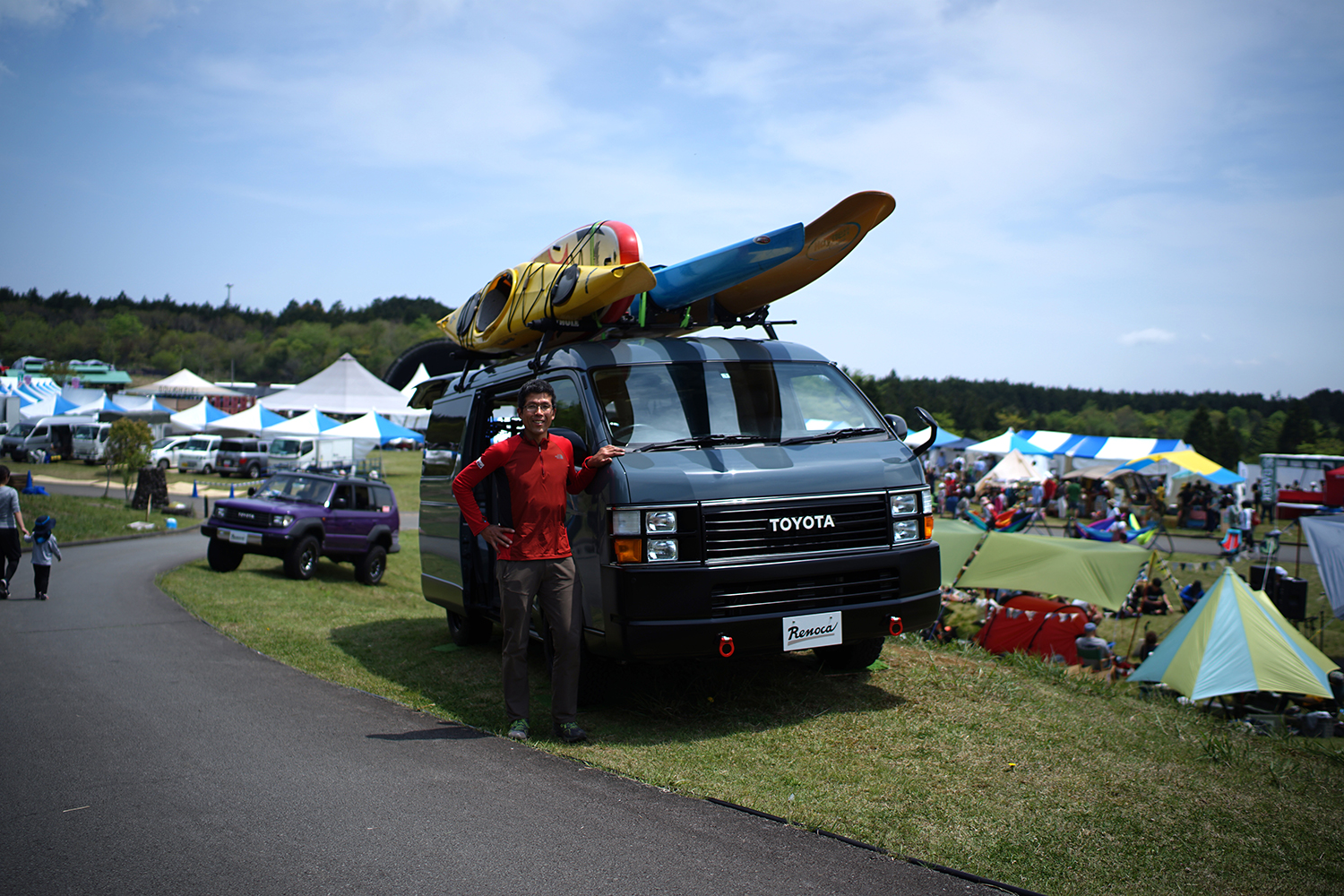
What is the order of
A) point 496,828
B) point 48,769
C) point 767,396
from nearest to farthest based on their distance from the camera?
point 496,828 → point 48,769 → point 767,396

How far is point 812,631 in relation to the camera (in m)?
5.55

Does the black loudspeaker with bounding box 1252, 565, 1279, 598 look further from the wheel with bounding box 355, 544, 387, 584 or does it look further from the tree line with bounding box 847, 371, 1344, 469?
the wheel with bounding box 355, 544, 387, 584

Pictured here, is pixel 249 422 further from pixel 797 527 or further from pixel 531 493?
pixel 797 527

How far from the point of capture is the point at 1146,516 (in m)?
36.4

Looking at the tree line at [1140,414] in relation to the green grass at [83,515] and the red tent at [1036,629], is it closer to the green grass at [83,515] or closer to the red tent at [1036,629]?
the red tent at [1036,629]

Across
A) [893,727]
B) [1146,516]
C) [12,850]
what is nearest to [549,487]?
[893,727]

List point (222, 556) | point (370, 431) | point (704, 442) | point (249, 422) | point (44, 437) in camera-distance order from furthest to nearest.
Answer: point (44, 437) → point (249, 422) → point (370, 431) → point (222, 556) → point (704, 442)

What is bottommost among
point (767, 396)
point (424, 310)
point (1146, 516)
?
point (1146, 516)

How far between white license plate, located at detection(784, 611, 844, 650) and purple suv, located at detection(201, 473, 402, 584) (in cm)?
1179

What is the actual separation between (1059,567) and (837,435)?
8.62m

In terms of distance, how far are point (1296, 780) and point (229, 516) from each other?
49.1 feet

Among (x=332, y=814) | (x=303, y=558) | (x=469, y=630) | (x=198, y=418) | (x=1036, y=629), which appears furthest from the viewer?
(x=198, y=418)

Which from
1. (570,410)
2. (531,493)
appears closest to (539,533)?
(531,493)

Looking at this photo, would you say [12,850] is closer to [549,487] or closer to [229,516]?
[549,487]
